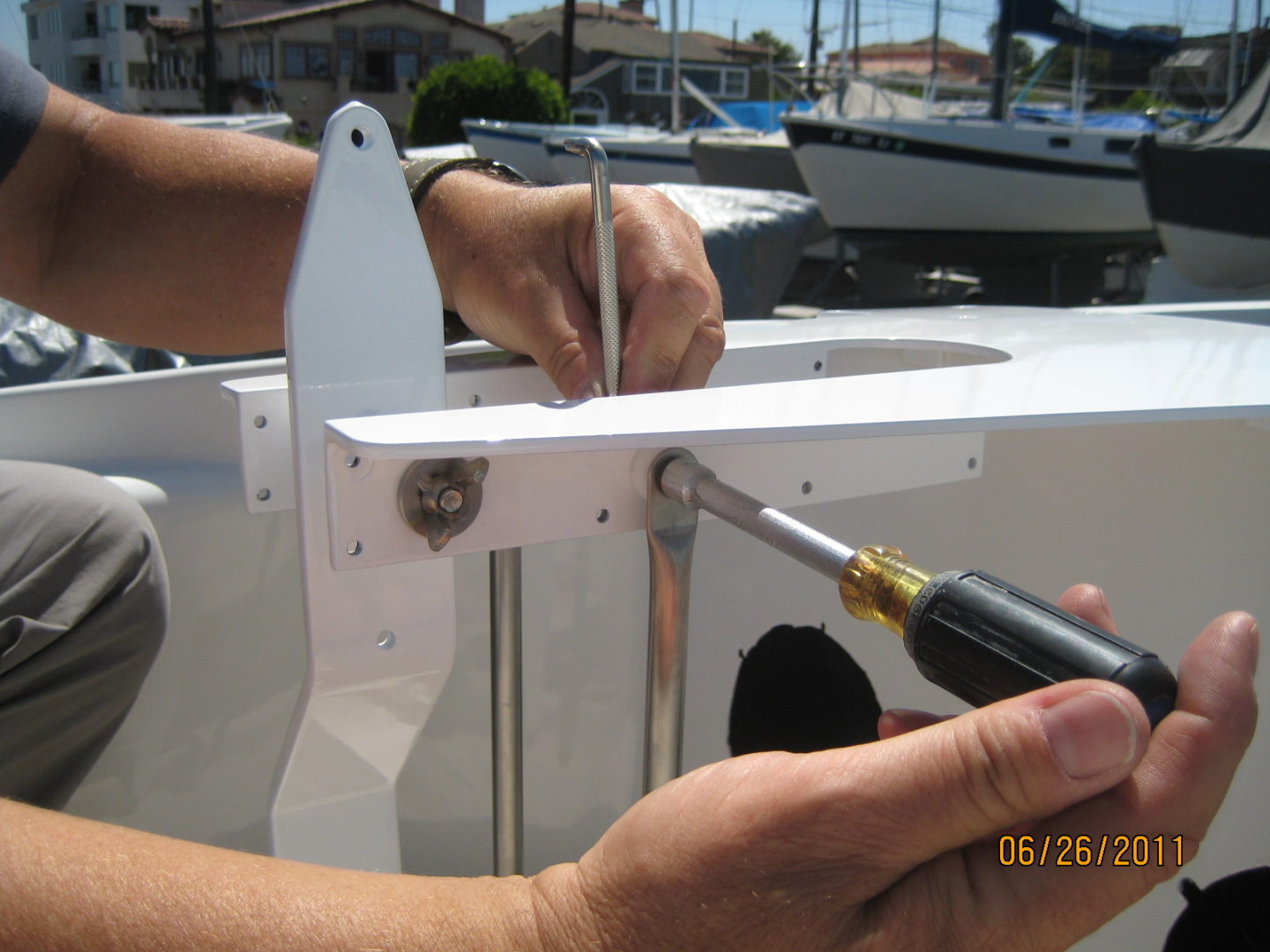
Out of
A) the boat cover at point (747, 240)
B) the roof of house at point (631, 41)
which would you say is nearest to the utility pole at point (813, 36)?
the boat cover at point (747, 240)

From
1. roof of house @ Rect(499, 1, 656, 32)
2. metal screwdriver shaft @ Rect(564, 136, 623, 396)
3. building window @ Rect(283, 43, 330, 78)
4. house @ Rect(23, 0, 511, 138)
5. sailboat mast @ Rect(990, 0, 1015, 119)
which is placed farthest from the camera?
roof of house @ Rect(499, 1, 656, 32)

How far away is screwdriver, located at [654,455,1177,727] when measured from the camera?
0.46 meters

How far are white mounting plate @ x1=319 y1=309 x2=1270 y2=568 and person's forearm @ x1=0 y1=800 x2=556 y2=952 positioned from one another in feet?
0.63

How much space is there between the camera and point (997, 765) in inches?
17.1

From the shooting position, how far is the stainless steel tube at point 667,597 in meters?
Answer: 0.75

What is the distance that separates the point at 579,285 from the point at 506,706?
39 centimetres

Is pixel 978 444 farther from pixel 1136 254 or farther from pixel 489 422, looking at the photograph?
pixel 1136 254

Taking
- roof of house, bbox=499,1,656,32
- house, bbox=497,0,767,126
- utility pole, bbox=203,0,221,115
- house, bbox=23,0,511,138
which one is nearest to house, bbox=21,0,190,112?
house, bbox=23,0,511,138

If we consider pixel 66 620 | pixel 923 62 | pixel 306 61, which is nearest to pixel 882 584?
pixel 66 620

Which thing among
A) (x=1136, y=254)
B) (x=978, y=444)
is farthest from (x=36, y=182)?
(x=1136, y=254)

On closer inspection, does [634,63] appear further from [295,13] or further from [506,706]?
[506,706]

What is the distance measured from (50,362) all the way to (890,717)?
1.56m

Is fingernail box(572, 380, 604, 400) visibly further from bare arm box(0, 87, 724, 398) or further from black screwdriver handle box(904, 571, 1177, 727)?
black screwdriver handle box(904, 571, 1177, 727)

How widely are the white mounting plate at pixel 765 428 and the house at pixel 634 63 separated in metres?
24.8
